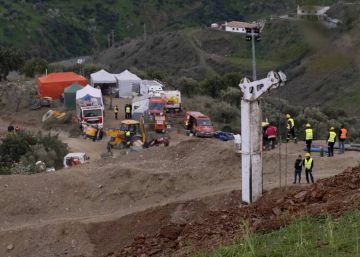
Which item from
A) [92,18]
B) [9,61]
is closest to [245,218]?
[9,61]

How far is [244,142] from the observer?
1694 cm

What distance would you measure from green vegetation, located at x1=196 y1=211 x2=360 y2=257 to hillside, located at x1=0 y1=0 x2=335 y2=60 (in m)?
99.9

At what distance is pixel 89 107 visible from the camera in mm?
41969

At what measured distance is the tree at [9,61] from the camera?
63.6 m

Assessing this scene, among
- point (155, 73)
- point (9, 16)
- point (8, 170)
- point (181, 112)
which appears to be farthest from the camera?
point (9, 16)

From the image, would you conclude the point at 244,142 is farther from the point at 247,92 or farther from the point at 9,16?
the point at 9,16

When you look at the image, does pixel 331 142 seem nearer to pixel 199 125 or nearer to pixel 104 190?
pixel 104 190

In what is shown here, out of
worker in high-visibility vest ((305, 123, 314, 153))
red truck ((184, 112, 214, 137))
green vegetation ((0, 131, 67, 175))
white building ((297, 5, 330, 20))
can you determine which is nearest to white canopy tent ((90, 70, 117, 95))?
red truck ((184, 112, 214, 137))

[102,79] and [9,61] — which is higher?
[9,61]

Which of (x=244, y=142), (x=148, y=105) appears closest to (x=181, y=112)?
(x=148, y=105)

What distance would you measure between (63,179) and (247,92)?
27.8 feet

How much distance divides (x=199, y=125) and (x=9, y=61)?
3227cm

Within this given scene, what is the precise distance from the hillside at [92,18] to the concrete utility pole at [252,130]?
94.2 meters

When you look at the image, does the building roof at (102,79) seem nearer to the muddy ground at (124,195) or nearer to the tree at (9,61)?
the tree at (9,61)
